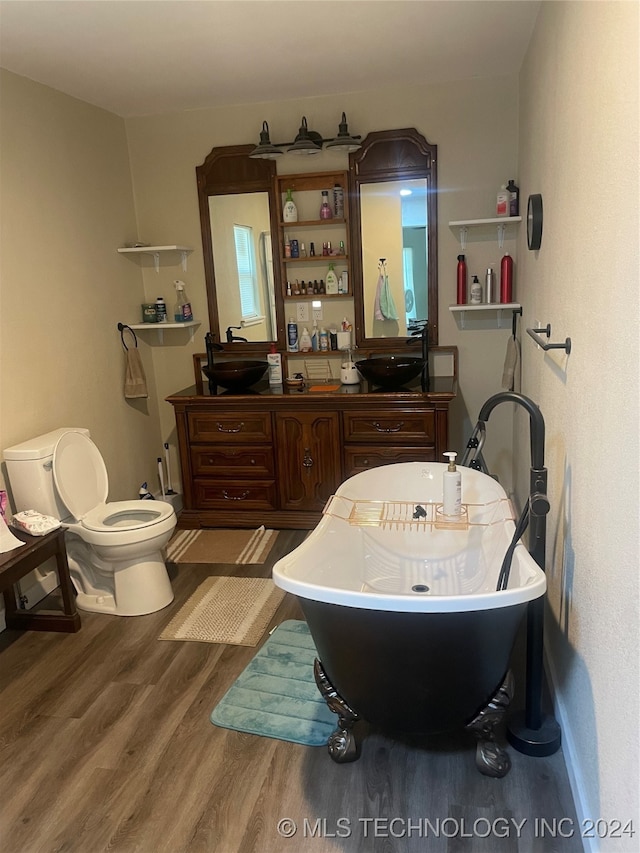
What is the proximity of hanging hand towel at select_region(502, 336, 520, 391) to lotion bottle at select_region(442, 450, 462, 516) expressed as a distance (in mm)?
1334

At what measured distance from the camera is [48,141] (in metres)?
3.08

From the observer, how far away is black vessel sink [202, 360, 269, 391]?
362 cm

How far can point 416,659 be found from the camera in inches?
62.8

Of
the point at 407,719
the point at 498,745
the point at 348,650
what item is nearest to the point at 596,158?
the point at 348,650

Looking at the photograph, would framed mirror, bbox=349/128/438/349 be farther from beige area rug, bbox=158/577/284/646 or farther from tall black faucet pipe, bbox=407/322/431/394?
beige area rug, bbox=158/577/284/646

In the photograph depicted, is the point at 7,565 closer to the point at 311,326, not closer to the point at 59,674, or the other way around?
the point at 59,674

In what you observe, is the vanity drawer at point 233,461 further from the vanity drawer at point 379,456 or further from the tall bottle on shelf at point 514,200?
the tall bottle on shelf at point 514,200

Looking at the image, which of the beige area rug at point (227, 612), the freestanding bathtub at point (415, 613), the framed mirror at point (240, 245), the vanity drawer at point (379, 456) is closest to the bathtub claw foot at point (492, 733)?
the freestanding bathtub at point (415, 613)

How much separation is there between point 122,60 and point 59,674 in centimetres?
267

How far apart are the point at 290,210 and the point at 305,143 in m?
0.46

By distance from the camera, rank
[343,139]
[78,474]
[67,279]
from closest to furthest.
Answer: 1. [78,474]
2. [67,279]
3. [343,139]

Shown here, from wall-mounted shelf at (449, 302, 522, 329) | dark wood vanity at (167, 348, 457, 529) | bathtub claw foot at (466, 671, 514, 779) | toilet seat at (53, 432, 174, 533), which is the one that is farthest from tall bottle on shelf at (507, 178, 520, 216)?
bathtub claw foot at (466, 671, 514, 779)

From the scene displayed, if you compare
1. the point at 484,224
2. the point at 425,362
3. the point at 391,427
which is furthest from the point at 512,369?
the point at 484,224

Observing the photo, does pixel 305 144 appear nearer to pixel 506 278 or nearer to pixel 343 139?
pixel 343 139
